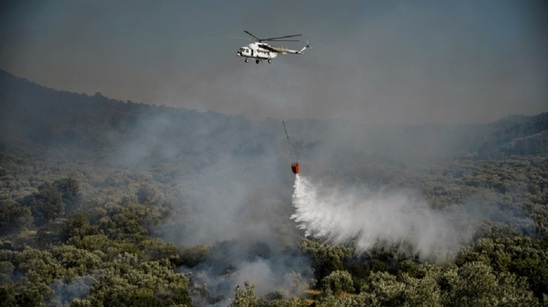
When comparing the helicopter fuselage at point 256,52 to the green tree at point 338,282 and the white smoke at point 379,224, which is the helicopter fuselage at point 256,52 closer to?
the white smoke at point 379,224

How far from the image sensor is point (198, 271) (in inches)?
2411

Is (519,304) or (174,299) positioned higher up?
(519,304)

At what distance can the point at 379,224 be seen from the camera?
83.0 m

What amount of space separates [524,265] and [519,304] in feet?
78.9

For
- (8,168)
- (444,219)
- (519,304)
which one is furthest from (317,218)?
(8,168)

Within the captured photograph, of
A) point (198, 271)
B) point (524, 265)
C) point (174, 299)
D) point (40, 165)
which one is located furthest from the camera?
point (40, 165)

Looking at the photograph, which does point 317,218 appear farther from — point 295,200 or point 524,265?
point 524,265

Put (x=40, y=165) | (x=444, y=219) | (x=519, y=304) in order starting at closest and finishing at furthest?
1. (x=519, y=304)
2. (x=444, y=219)
3. (x=40, y=165)

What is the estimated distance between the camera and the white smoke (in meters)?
69.7

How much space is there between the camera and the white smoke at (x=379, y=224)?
69688 mm

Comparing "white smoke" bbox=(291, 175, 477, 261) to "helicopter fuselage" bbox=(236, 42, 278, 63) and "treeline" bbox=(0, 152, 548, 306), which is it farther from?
"helicopter fuselage" bbox=(236, 42, 278, 63)

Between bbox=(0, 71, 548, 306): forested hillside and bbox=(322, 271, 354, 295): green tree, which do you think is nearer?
bbox=(0, 71, 548, 306): forested hillside

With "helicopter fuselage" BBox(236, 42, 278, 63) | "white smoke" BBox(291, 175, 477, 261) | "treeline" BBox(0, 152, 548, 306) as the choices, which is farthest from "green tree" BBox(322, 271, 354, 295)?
"helicopter fuselage" BBox(236, 42, 278, 63)

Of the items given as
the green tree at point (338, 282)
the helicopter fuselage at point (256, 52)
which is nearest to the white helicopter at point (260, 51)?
Answer: the helicopter fuselage at point (256, 52)
